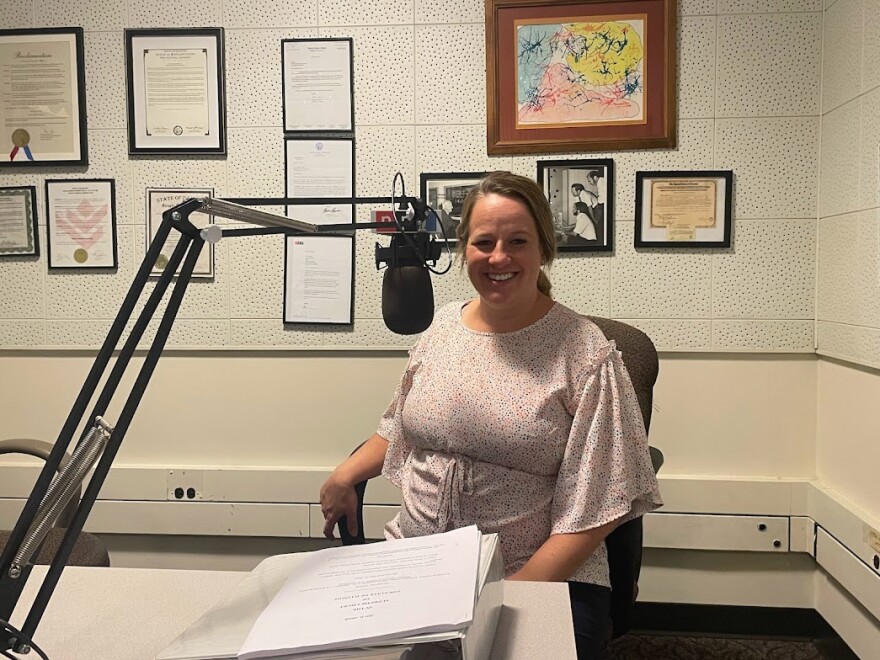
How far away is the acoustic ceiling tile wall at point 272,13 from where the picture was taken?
254cm

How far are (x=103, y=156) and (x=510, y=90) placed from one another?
141 centimetres

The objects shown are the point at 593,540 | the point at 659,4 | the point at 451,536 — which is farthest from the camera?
the point at 659,4

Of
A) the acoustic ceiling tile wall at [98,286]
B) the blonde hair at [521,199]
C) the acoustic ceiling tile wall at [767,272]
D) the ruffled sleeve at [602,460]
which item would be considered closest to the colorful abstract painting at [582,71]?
the acoustic ceiling tile wall at [767,272]

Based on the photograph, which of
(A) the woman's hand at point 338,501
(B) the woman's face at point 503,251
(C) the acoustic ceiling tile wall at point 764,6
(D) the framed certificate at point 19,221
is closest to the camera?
(B) the woman's face at point 503,251

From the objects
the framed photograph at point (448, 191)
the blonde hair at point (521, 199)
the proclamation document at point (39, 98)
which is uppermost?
the proclamation document at point (39, 98)

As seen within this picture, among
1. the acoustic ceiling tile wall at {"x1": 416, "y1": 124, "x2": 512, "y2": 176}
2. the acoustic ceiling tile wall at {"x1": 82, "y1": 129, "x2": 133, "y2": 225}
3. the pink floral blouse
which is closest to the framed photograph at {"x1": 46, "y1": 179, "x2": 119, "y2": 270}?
the acoustic ceiling tile wall at {"x1": 82, "y1": 129, "x2": 133, "y2": 225}

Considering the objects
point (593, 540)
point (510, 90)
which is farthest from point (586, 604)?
point (510, 90)

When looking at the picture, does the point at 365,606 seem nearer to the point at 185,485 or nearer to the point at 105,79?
the point at 185,485

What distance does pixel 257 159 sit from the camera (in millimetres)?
2584

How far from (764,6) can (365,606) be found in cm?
229

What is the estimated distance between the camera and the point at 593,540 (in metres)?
1.49

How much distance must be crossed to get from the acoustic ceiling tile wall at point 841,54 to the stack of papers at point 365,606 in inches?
73.2

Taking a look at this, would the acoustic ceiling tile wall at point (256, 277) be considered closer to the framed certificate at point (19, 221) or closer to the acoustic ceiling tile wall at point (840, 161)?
the framed certificate at point (19, 221)

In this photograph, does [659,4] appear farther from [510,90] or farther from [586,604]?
[586,604]
